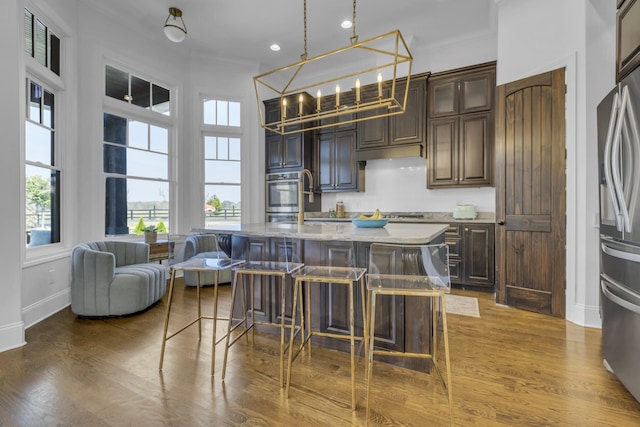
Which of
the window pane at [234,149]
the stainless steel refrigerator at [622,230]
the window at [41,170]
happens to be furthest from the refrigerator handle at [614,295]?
the window pane at [234,149]

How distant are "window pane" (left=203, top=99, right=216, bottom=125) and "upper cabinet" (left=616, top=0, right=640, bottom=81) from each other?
4.97m

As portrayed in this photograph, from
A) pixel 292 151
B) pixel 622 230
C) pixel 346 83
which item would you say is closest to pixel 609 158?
pixel 622 230

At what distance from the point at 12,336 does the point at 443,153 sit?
16.2 ft

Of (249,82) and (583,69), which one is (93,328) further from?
(583,69)

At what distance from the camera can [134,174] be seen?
428 centimetres

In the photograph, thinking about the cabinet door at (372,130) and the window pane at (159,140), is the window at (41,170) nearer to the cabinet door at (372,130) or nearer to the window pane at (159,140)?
the window pane at (159,140)

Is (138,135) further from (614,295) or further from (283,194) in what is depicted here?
(614,295)

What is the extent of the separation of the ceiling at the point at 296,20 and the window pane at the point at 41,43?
83cm

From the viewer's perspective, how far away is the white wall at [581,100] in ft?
8.70

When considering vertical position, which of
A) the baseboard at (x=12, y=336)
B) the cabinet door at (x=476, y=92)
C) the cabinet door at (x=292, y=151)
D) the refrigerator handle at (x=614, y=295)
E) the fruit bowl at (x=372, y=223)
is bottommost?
the baseboard at (x=12, y=336)

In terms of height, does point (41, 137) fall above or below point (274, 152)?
below

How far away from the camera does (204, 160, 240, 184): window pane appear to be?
5.10m

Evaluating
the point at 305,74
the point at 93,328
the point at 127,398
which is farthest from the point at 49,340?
the point at 305,74

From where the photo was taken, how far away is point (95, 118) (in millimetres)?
3742
